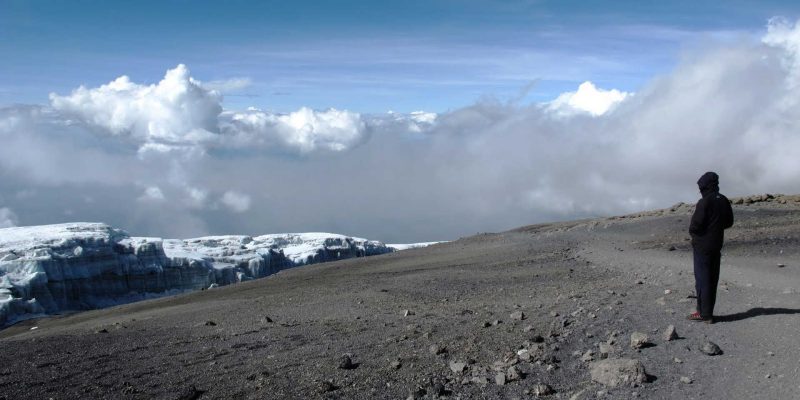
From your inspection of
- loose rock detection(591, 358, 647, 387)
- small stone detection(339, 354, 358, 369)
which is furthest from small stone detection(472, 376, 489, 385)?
small stone detection(339, 354, 358, 369)

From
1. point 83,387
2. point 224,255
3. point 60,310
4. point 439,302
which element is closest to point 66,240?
point 60,310

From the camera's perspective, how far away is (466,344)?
32.2 feet

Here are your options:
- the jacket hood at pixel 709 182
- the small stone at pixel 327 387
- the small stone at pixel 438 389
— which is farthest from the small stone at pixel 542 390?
the jacket hood at pixel 709 182

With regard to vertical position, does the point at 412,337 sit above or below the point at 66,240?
below

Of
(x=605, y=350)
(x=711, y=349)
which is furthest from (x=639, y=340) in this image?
(x=711, y=349)

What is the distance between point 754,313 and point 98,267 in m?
43.7

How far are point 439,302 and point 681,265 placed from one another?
257 inches

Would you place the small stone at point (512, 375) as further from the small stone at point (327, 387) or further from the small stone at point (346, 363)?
the small stone at point (346, 363)

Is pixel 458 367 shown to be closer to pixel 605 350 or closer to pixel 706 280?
pixel 605 350

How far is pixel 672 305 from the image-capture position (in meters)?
11.3

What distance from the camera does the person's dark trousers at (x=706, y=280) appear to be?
9703 mm

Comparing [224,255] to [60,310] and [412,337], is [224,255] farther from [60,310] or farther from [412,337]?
[412,337]

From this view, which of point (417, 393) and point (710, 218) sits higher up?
point (710, 218)

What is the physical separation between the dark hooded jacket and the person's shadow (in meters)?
0.98
